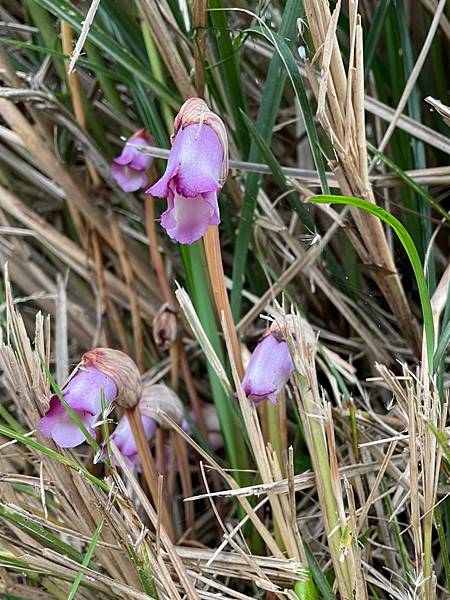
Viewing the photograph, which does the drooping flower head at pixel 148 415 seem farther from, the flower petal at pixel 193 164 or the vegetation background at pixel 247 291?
the flower petal at pixel 193 164

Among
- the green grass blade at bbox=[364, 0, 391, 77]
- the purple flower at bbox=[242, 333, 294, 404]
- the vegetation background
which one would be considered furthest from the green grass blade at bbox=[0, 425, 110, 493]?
the green grass blade at bbox=[364, 0, 391, 77]

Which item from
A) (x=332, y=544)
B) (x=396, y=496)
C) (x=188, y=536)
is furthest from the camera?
(x=188, y=536)

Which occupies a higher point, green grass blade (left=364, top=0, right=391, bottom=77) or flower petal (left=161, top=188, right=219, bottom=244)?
green grass blade (left=364, top=0, right=391, bottom=77)

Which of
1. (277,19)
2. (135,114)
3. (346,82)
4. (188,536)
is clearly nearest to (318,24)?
(346,82)

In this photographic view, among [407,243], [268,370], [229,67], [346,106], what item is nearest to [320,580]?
[268,370]

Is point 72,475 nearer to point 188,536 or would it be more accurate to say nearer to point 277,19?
point 188,536

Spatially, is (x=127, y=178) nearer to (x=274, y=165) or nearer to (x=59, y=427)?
(x=274, y=165)

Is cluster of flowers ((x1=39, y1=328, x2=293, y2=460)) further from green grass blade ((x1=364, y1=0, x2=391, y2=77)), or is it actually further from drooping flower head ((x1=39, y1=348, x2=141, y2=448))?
green grass blade ((x1=364, y1=0, x2=391, y2=77))
